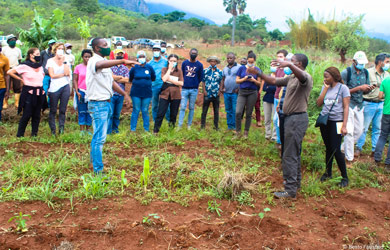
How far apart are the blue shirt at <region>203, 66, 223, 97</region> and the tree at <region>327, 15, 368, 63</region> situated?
11.6 meters

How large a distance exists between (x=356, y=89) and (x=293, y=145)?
2.39 m

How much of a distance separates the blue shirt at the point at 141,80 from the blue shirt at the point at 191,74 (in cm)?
79

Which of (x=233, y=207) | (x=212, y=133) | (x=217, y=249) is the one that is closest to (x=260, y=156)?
(x=212, y=133)

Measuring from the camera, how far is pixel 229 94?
743cm

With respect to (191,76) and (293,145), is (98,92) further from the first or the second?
(191,76)

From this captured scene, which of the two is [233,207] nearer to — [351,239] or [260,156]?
[351,239]

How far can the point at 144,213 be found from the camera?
365 centimetres

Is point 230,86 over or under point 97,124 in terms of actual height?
over

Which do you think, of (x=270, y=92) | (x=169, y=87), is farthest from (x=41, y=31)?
(x=270, y=92)

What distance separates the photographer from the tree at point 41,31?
1047cm

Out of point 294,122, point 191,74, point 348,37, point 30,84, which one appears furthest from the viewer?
point 348,37

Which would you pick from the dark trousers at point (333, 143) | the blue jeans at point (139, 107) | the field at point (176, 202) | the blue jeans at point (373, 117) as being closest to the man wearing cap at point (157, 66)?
the blue jeans at point (139, 107)

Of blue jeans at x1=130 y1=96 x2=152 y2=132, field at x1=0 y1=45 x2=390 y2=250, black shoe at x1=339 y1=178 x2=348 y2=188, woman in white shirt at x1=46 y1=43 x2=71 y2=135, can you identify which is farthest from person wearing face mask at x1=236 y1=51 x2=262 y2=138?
woman in white shirt at x1=46 y1=43 x2=71 y2=135

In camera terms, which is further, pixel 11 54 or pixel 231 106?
pixel 11 54
